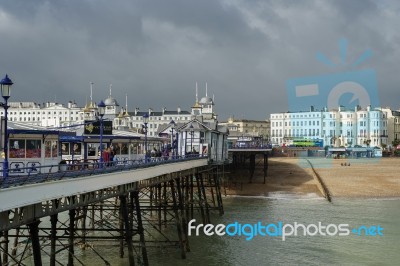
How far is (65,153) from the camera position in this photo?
3244cm

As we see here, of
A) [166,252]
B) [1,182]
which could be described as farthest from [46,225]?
[1,182]

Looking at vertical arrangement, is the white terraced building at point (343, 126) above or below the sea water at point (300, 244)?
above

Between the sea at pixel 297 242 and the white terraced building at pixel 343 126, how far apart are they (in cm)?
11258

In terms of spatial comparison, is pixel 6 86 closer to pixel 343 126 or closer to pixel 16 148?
pixel 16 148

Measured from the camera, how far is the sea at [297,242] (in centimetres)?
2231

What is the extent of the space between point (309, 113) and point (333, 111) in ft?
26.6

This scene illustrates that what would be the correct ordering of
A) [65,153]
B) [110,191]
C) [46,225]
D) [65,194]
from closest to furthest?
[65,194] < [110,191] < [46,225] < [65,153]

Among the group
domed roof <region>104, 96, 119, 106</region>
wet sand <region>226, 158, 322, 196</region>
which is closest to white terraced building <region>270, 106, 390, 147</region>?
domed roof <region>104, 96, 119, 106</region>

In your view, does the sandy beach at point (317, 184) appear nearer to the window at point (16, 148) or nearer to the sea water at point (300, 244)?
the sea water at point (300, 244)

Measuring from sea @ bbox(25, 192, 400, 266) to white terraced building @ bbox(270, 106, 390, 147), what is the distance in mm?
112582

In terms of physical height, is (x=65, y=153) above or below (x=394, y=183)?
above

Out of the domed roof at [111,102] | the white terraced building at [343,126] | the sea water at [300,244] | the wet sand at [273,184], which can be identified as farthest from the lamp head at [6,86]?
the white terraced building at [343,126]

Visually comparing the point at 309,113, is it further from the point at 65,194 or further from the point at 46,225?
the point at 65,194

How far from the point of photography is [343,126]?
152 meters
